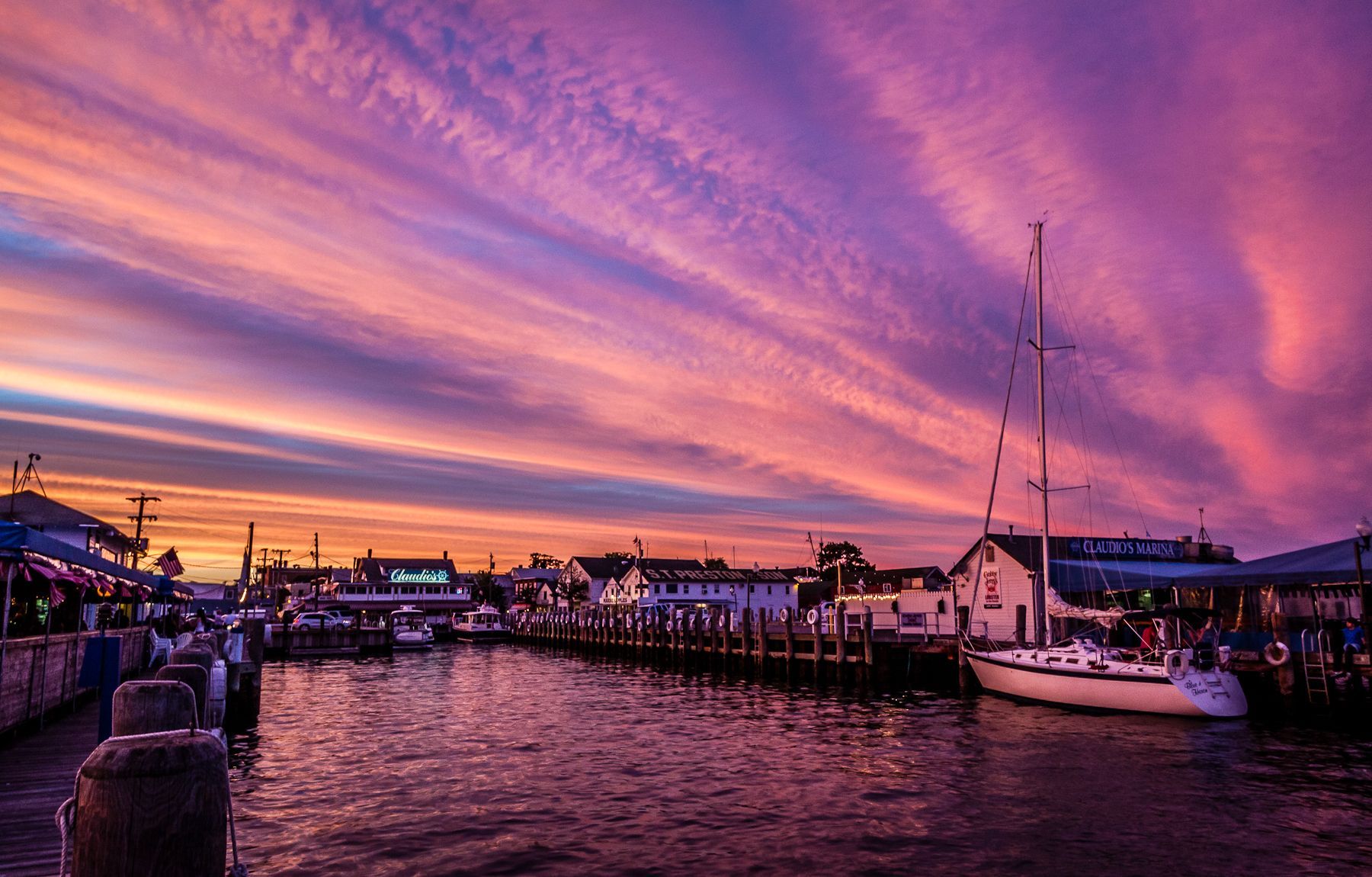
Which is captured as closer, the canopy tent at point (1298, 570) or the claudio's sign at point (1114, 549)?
the canopy tent at point (1298, 570)

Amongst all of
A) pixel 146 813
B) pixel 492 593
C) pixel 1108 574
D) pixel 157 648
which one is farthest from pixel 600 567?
pixel 146 813

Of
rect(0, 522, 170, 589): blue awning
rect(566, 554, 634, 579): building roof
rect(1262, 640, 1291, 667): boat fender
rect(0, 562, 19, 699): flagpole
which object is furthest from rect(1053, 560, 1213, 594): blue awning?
rect(566, 554, 634, 579): building roof

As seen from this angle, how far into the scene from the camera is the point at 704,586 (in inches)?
4107

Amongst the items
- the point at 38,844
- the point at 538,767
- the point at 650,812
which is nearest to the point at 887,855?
the point at 650,812

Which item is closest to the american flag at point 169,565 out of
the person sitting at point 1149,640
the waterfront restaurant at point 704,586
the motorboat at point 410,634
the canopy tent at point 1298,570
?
the motorboat at point 410,634

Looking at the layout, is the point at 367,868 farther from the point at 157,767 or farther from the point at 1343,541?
the point at 1343,541

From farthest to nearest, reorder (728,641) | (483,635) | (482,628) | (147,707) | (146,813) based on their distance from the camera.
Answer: (482,628) < (483,635) < (728,641) < (147,707) < (146,813)

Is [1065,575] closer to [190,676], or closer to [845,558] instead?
[190,676]

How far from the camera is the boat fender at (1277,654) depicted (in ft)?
89.5

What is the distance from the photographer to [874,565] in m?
148

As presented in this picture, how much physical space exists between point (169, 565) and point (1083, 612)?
42694 millimetres

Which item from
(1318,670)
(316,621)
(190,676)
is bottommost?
(316,621)

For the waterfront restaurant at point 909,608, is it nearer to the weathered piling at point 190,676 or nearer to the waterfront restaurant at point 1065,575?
the waterfront restaurant at point 1065,575

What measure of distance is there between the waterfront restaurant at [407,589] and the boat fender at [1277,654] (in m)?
100
